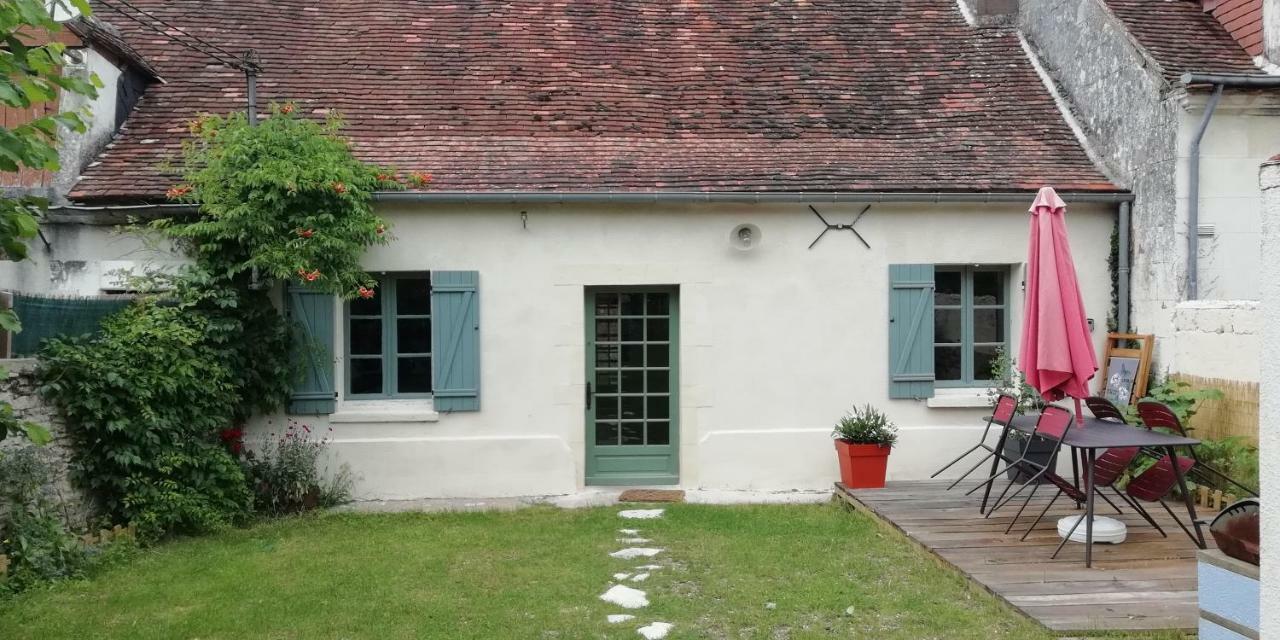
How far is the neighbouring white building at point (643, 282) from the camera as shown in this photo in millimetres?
8766

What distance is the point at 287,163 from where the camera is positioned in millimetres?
7746

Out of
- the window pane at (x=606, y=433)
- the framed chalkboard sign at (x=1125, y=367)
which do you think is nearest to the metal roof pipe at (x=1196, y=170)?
the framed chalkboard sign at (x=1125, y=367)

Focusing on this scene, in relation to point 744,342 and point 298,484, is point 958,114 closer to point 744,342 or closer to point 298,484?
point 744,342

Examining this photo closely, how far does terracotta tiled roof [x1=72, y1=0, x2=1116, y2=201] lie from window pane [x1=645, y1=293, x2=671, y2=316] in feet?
3.51

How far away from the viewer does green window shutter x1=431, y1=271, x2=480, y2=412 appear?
876cm

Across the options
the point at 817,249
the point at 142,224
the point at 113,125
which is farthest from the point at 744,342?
the point at 113,125

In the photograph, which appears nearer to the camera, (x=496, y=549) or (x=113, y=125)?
(x=496, y=549)

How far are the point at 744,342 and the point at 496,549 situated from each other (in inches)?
125

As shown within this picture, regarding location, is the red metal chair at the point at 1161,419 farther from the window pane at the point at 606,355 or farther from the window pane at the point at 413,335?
the window pane at the point at 413,335

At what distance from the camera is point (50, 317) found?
22.7 feet

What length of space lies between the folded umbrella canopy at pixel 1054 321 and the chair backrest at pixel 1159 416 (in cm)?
65

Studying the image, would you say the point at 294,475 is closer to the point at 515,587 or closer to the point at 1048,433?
the point at 515,587

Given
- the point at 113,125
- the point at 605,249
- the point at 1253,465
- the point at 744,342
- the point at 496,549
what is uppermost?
the point at 113,125

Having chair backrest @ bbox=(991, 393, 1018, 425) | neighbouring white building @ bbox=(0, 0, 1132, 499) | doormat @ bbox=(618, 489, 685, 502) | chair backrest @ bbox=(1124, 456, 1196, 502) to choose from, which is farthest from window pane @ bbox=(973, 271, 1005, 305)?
doormat @ bbox=(618, 489, 685, 502)
